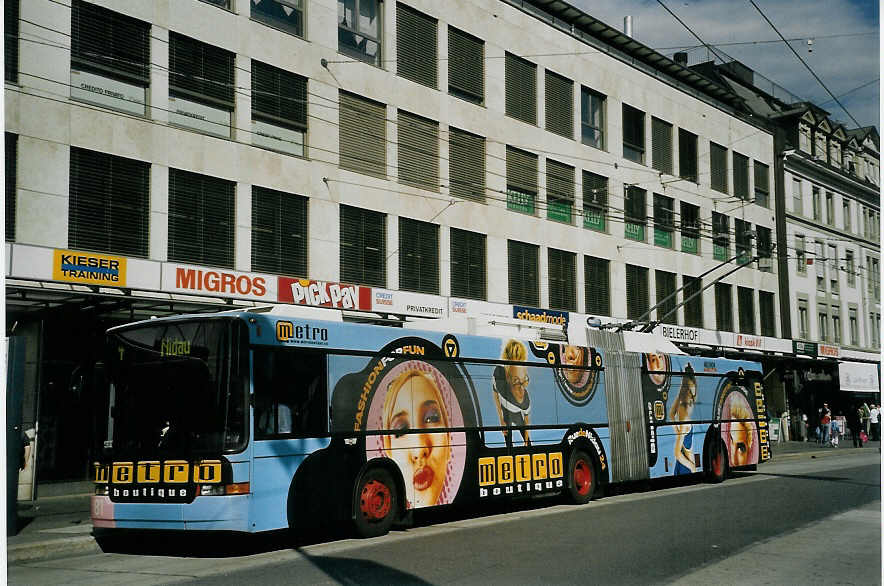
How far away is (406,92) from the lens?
27.9 m

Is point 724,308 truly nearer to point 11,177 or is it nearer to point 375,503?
point 11,177

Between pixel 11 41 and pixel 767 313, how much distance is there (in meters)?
36.9

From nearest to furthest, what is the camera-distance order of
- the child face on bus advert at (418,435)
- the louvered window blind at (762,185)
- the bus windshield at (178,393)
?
the bus windshield at (178,393) → the child face on bus advert at (418,435) → the louvered window blind at (762,185)

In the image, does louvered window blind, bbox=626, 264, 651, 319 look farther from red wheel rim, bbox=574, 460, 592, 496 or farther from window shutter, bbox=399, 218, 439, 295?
red wheel rim, bbox=574, 460, 592, 496

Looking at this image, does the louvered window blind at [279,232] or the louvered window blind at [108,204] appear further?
the louvered window blind at [279,232]

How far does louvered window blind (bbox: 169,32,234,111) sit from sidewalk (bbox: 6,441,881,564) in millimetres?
9140

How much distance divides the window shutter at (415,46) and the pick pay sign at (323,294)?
21.6 feet

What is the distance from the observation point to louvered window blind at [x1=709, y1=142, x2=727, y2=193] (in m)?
42.8

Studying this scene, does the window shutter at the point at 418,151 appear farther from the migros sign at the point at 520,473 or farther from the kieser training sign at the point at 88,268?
the migros sign at the point at 520,473

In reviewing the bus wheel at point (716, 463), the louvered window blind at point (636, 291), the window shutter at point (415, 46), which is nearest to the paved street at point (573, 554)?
the bus wheel at point (716, 463)

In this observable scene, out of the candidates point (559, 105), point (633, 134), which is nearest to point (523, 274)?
point (559, 105)

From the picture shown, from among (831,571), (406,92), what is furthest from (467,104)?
(831,571)

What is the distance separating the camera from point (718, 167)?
4331 centimetres

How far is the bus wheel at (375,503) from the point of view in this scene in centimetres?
1282
